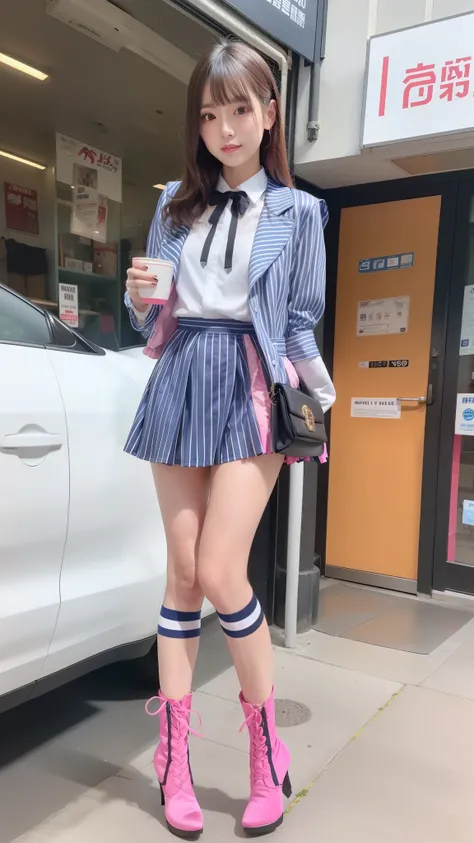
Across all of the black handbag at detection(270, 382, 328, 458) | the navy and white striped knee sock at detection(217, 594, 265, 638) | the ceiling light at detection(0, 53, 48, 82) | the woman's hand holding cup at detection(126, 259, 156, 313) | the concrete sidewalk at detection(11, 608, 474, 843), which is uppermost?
the ceiling light at detection(0, 53, 48, 82)

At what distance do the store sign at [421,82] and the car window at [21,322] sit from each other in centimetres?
178

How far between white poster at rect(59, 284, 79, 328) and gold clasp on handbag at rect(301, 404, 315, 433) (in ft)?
10.5

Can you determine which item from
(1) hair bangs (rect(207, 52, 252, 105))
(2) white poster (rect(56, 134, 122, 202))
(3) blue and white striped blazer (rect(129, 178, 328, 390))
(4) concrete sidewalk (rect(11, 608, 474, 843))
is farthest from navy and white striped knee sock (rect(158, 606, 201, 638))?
(2) white poster (rect(56, 134, 122, 202))

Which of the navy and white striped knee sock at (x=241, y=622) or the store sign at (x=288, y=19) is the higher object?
the store sign at (x=288, y=19)

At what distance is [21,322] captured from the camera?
74.9 inches

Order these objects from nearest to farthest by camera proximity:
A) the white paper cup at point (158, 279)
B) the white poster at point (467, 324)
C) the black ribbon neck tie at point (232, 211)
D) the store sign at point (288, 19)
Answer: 1. the white paper cup at point (158, 279)
2. the black ribbon neck tie at point (232, 211)
3. the store sign at point (288, 19)
4. the white poster at point (467, 324)

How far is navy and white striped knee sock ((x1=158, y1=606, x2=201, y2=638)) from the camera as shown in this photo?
5.76 ft

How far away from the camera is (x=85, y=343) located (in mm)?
2061

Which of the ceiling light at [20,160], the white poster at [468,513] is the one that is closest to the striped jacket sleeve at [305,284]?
the white poster at [468,513]

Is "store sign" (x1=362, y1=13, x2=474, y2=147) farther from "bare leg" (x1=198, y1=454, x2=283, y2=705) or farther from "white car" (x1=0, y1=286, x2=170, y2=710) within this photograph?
"bare leg" (x1=198, y1=454, x2=283, y2=705)

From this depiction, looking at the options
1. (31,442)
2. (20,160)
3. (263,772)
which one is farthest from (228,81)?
(20,160)

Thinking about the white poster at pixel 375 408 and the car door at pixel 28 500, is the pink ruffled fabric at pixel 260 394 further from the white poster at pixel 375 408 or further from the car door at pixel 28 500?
the white poster at pixel 375 408

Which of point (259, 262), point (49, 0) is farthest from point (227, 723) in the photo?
point (49, 0)

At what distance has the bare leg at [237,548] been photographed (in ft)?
5.36
